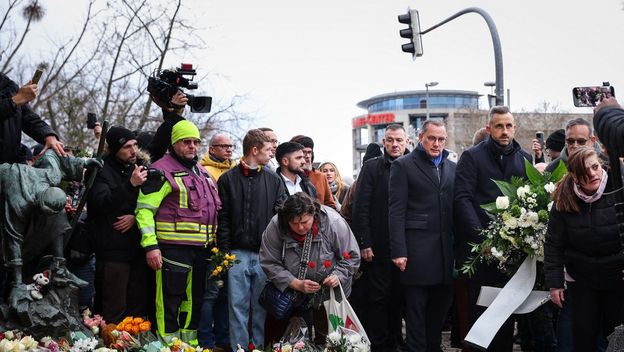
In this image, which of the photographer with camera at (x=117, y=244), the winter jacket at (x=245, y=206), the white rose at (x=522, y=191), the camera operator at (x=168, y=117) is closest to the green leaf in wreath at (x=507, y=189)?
the white rose at (x=522, y=191)

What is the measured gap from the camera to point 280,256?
666cm

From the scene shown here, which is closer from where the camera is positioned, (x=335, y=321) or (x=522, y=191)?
(x=335, y=321)

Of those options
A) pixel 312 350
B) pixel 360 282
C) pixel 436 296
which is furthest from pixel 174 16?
pixel 312 350

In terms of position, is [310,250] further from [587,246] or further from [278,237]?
[587,246]

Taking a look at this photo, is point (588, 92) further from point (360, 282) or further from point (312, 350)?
point (360, 282)

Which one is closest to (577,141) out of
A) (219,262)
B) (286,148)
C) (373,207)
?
(373,207)

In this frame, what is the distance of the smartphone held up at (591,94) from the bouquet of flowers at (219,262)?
3.36 meters

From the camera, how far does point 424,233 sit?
719 centimetres

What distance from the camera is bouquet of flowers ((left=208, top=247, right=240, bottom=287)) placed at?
22.3 feet

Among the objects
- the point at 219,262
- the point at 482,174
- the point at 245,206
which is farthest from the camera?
the point at 245,206

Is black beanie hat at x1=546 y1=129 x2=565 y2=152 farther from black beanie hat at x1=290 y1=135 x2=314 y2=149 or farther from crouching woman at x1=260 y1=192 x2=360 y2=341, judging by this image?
crouching woman at x1=260 y1=192 x2=360 y2=341

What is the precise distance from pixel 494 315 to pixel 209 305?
9.12ft

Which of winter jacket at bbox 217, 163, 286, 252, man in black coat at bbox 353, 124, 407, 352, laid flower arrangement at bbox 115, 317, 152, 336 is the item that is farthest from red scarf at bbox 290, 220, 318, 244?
laid flower arrangement at bbox 115, 317, 152, 336

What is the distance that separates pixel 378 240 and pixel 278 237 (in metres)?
1.61
